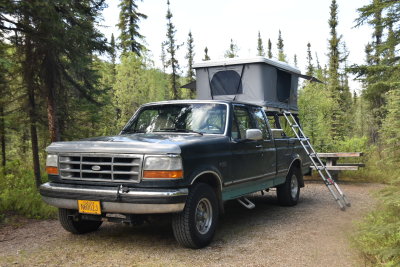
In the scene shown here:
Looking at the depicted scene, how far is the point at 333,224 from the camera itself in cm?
666

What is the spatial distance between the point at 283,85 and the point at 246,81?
1503 mm

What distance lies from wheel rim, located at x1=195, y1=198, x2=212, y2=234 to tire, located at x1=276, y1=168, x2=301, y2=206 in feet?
11.2

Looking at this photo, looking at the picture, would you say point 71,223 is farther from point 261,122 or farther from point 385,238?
point 385,238

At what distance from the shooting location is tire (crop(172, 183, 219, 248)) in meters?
4.76

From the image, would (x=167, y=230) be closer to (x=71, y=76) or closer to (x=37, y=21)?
(x=37, y=21)

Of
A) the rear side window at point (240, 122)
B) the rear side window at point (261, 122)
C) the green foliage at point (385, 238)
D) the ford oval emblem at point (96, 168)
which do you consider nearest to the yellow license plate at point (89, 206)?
the ford oval emblem at point (96, 168)

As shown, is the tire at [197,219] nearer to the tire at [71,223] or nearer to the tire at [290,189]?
the tire at [71,223]

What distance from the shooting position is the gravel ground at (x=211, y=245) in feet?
14.9

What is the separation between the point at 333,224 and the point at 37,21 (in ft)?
24.3

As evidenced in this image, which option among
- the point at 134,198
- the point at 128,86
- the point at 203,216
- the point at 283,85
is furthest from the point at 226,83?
the point at 128,86

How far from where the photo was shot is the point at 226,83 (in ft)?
30.7

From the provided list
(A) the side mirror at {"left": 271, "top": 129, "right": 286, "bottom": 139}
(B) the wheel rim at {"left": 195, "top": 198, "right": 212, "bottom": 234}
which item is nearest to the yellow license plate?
(B) the wheel rim at {"left": 195, "top": 198, "right": 212, "bottom": 234}

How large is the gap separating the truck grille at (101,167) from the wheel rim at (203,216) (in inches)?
41.0

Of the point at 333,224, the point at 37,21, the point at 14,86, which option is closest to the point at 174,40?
the point at 14,86
